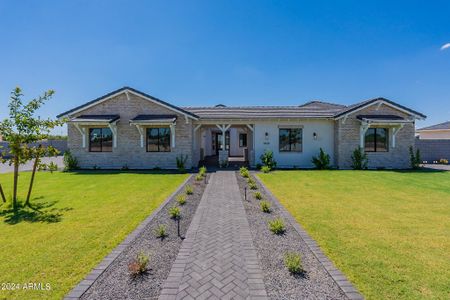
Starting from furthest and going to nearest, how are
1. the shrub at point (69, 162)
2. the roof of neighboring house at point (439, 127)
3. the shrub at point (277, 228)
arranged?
1. the roof of neighboring house at point (439, 127)
2. the shrub at point (69, 162)
3. the shrub at point (277, 228)

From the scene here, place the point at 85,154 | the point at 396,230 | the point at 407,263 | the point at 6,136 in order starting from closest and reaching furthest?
1. the point at 407,263
2. the point at 396,230
3. the point at 6,136
4. the point at 85,154

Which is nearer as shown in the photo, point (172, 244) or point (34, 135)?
point (172, 244)

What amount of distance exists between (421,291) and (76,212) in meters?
8.05

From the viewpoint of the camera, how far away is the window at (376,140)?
16.8m

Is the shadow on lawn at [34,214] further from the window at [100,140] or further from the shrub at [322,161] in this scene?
the shrub at [322,161]

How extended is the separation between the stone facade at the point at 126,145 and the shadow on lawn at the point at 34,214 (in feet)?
29.7

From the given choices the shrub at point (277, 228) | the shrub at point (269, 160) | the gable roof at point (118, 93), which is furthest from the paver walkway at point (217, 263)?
the gable roof at point (118, 93)

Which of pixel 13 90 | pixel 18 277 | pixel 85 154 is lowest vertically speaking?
pixel 18 277

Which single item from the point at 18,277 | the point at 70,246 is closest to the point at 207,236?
the point at 70,246

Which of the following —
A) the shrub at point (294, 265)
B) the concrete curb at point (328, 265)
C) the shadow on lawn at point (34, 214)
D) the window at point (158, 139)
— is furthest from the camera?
the window at point (158, 139)

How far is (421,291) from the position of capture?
10.2ft

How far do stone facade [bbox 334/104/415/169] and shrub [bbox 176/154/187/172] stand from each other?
11362 millimetres

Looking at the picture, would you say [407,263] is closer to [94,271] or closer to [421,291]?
[421,291]

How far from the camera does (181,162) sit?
52.1 ft
